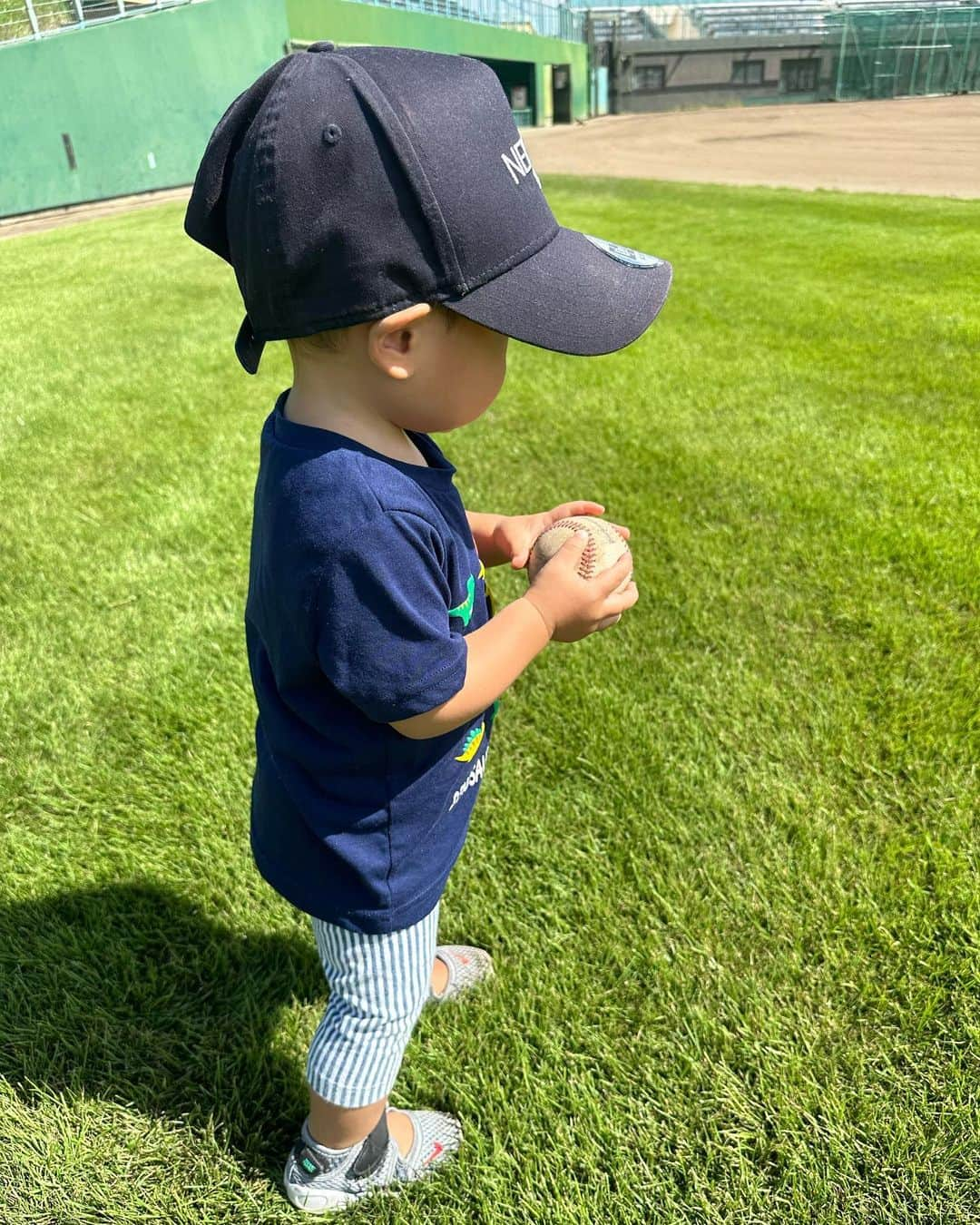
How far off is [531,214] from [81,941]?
1945mm

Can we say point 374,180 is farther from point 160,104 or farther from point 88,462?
point 160,104

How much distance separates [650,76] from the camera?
59.5 m

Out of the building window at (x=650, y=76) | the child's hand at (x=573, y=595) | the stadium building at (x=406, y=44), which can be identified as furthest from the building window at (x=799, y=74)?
the child's hand at (x=573, y=595)

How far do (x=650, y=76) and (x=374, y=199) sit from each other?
69323mm

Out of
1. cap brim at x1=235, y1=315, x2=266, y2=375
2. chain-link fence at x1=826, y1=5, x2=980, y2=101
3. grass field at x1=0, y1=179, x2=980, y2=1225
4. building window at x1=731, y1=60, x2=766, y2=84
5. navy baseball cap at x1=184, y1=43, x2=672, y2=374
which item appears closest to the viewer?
navy baseball cap at x1=184, y1=43, x2=672, y2=374

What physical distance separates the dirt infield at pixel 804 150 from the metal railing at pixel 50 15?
11.4 m

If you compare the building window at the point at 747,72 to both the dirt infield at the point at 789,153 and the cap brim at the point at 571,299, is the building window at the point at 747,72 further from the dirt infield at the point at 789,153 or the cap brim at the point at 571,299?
the cap brim at the point at 571,299

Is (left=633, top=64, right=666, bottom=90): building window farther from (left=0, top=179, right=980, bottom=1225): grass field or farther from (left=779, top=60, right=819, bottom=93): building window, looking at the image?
(left=0, top=179, right=980, bottom=1225): grass field

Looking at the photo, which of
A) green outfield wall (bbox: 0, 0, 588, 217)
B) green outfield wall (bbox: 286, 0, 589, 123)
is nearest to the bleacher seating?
green outfield wall (bbox: 286, 0, 589, 123)

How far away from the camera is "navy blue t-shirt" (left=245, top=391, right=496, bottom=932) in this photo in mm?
1162

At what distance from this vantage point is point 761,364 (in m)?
6.06

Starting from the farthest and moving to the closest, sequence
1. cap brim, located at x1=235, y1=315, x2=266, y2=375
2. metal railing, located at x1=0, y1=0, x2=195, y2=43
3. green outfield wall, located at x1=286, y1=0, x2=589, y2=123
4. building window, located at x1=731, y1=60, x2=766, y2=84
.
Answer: building window, located at x1=731, y1=60, x2=766, y2=84 < green outfield wall, located at x1=286, y1=0, x2=589, y2=123 < metal railing, located at x1=0, y1=0, x2=195, y2=43 < cap brim, located at x1=235, y1=315, x2=266, y2=375

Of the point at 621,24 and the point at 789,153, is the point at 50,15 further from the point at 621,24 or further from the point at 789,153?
the point at 621,24

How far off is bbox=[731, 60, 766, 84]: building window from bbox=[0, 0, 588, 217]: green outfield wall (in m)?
44.4
